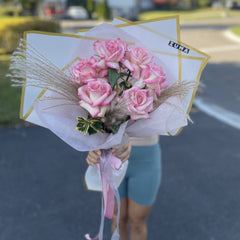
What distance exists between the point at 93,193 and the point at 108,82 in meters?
2.22

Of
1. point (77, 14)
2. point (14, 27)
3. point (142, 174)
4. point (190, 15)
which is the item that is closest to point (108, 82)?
point (142, 174)

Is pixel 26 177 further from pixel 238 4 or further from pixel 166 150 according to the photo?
pixel 238 4

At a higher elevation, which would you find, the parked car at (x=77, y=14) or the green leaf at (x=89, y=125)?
the green leaf at (x=89, y=125)

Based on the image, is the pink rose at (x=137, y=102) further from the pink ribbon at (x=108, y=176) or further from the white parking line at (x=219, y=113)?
the white parking line at (x=219, y=113)

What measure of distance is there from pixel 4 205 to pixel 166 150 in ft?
7.61

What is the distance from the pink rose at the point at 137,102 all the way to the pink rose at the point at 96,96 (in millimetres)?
75

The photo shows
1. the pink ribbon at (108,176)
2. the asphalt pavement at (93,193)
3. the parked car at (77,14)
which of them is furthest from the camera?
the parked car at (77,14)

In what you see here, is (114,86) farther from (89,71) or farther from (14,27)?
(14,27)

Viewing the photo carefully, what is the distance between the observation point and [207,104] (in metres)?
6.34

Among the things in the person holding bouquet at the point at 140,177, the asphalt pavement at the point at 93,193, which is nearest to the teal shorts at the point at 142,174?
the person holding bouquet at the point at 140,177

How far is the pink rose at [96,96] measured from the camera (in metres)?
1.29

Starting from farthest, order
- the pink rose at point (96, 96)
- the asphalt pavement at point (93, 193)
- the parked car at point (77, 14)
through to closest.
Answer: the parked car at point (77, 14), the asphalt pavement at point (93, 193), the pink rose at point (96, 96)

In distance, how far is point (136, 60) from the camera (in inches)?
54.0

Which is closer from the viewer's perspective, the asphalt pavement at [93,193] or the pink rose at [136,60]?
the pink rose at [136,60]
